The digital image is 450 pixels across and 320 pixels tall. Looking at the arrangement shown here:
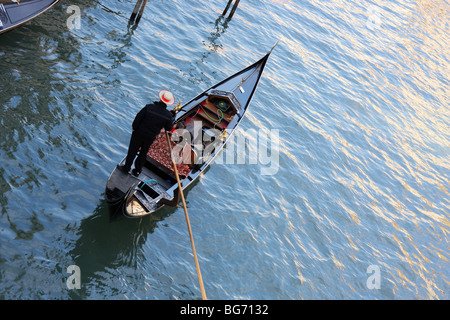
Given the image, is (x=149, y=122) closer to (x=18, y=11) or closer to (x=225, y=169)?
(x=225, y=169)

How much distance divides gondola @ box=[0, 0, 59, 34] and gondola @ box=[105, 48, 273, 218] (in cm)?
465

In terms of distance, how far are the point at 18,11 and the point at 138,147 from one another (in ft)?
19.6

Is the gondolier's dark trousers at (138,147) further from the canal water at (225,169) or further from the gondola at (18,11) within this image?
the gondola at (18,11)

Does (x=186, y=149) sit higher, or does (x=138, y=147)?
(x=138, y=147)

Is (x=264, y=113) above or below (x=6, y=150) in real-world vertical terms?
above

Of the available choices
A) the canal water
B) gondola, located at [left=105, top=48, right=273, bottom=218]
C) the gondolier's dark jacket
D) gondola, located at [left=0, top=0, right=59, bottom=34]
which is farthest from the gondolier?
gondola, located at [left=0, top=0, right=59, bottom=34]

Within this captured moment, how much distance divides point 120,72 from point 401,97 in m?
11.2

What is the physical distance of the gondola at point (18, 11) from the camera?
33.5 feet

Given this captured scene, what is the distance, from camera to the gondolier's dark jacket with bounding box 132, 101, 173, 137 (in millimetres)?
7441

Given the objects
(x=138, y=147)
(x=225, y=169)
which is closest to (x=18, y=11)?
(x=138, y=147)

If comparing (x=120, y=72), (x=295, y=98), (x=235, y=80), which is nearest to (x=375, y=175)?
(x=295, y=98)

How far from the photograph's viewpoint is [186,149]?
30.2ft
